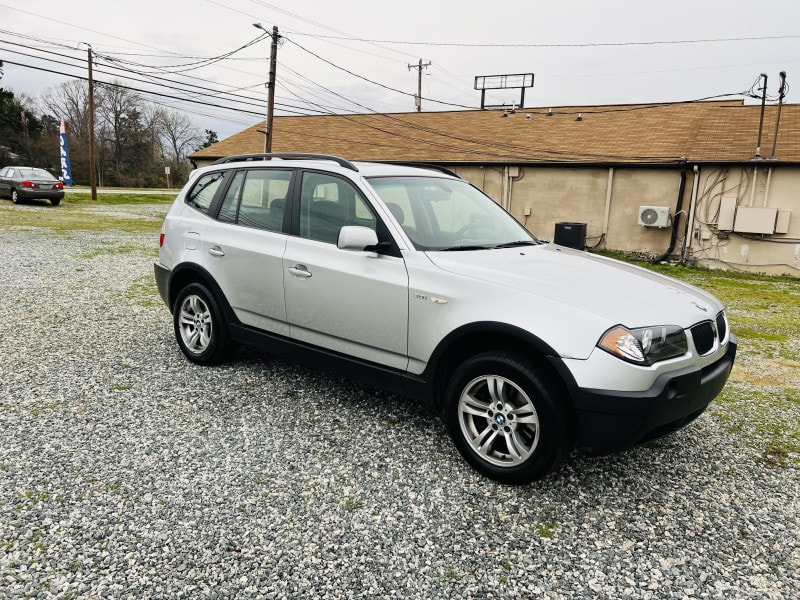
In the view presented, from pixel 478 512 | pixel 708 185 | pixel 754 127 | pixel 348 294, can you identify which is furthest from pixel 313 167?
pixel 754 127

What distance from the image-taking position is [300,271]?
157 inches

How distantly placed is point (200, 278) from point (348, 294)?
1827 millimetres

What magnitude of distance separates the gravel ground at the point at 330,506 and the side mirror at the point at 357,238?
130 cm

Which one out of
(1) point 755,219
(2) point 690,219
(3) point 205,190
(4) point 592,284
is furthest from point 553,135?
(4) point 592,284

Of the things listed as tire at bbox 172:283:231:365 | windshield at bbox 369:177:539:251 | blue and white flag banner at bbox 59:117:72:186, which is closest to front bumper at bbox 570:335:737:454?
windshield at bbox 369:177:539:251

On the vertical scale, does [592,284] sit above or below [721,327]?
above

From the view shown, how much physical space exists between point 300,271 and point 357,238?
2.37ft

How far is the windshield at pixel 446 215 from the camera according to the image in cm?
375

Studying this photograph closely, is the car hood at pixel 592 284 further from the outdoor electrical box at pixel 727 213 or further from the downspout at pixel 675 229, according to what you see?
the downspout at pixel 675 229

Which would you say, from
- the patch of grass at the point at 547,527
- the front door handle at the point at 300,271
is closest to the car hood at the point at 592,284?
the front door handle at the point at 300,271

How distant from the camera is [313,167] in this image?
13.8 ft

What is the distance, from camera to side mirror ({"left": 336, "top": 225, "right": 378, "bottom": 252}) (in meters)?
3.44

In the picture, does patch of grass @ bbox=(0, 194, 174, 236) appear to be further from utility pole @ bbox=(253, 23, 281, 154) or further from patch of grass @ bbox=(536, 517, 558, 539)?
patch of grass @ bbox=(536, 517, 558, 539)

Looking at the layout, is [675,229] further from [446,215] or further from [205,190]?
[205,190]
